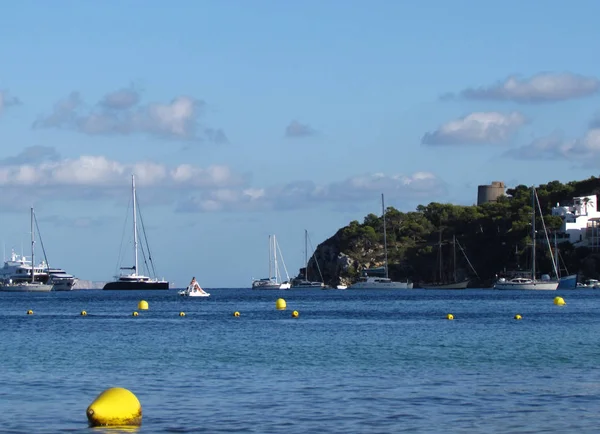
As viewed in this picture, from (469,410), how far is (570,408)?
2976 mm

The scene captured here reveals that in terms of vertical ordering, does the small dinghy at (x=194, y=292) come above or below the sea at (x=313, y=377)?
above

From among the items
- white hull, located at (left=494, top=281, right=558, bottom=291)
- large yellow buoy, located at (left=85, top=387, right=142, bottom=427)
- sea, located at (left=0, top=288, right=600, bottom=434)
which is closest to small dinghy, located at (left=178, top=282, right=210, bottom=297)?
white hull, located at (left=494, top=281, right=558, bottom=291)

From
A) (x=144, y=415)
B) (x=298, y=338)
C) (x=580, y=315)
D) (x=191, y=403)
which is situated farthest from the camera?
(x=580, y=315)

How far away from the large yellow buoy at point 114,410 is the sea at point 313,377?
1.55 ft

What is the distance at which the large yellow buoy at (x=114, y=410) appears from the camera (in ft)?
Result: 93.1

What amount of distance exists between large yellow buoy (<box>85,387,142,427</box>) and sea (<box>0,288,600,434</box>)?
1.55 ft

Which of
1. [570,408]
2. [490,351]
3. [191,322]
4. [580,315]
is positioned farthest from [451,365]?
[580,315]

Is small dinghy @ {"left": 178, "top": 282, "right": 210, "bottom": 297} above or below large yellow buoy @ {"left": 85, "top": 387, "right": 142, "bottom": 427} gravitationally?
above

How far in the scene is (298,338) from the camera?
62.6 m

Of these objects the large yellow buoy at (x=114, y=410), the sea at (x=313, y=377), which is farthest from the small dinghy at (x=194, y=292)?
the large yellow buoy at (x=114, y=410)

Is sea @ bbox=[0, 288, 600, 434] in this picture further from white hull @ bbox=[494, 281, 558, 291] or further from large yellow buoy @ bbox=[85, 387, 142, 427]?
white hull @ bbox=[494, 281, 558, 291]

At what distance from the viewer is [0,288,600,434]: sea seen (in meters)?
29.8

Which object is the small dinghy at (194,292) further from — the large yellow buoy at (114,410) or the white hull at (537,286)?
the large yellow buoy at (114,410)

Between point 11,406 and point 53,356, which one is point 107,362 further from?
point 11,406
